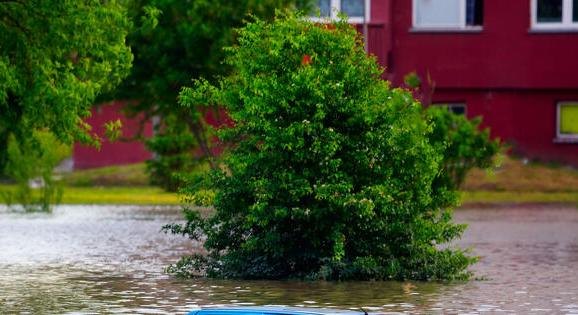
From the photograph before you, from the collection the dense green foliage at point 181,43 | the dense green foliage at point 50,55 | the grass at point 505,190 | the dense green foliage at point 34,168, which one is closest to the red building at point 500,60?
the grass at point 505,190

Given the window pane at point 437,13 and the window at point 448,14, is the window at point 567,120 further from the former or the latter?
the window pane at point 437,13

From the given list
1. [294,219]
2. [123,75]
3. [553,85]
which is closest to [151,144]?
[553,85]

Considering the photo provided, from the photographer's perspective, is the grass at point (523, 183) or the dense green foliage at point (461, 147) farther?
the grass at point (523, 183)

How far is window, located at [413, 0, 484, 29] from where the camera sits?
157ft

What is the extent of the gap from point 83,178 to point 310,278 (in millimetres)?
33937

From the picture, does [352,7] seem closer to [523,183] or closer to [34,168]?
[523,183]

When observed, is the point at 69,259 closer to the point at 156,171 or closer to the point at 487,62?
the point at 156,171

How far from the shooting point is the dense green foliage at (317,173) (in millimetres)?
19922

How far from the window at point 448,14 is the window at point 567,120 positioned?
3588 millimetres

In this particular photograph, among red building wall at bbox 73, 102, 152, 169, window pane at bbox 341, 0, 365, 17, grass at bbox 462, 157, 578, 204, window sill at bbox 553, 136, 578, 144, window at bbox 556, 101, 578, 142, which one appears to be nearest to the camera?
grass at bbox 462, 157, 578, 204

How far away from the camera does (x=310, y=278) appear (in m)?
20.1

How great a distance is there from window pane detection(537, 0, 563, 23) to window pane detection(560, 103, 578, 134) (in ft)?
8.71

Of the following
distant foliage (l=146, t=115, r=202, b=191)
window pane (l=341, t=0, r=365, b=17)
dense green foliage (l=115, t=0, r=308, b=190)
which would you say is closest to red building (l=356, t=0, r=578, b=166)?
window pane (l=341, t=0, r=365, b=17)

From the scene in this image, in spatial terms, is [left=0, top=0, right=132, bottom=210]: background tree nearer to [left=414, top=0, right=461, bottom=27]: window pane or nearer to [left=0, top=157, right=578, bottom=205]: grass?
[left=0, top=157, right=578, bottom=205]: grass
